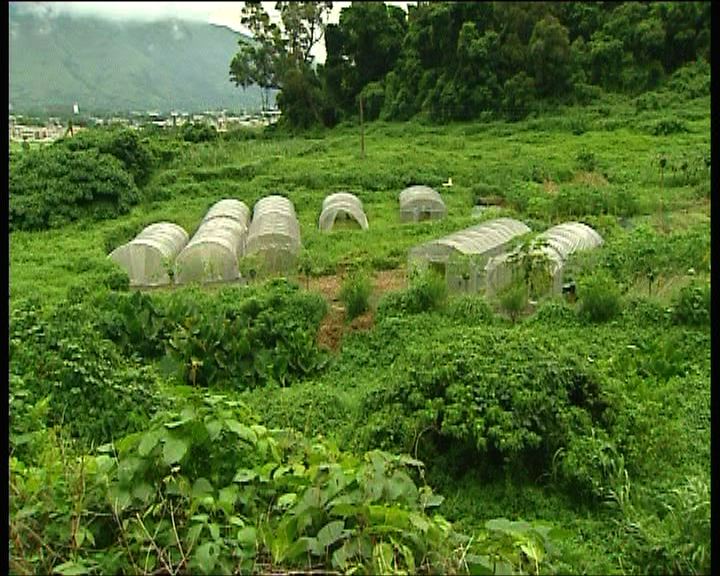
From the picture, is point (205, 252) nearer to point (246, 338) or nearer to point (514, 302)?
point (246, 338)

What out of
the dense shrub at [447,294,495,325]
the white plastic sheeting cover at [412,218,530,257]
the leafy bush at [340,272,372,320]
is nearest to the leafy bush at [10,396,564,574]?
the dense shrub at [447,294,495,325]

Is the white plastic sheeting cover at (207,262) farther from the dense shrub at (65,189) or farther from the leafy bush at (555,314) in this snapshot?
the dense shrub at (65,189)

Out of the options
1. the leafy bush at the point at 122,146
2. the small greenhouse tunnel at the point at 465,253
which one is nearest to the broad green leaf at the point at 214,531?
the small greenhouse tunnel at the point at 465,253

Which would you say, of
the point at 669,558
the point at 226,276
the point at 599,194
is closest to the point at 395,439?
the point at 669,558

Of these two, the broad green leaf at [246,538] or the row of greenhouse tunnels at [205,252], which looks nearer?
the broad green leaf at [246,538]

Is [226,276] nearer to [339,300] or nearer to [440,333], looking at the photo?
[339,300]

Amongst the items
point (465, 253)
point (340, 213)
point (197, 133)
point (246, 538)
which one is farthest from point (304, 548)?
point (197, 133)

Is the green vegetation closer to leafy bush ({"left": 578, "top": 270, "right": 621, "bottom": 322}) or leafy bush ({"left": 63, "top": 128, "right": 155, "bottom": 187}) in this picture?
leafy bush ({"left": 578, "top": 270, "right": 621, "bottom": 322})
